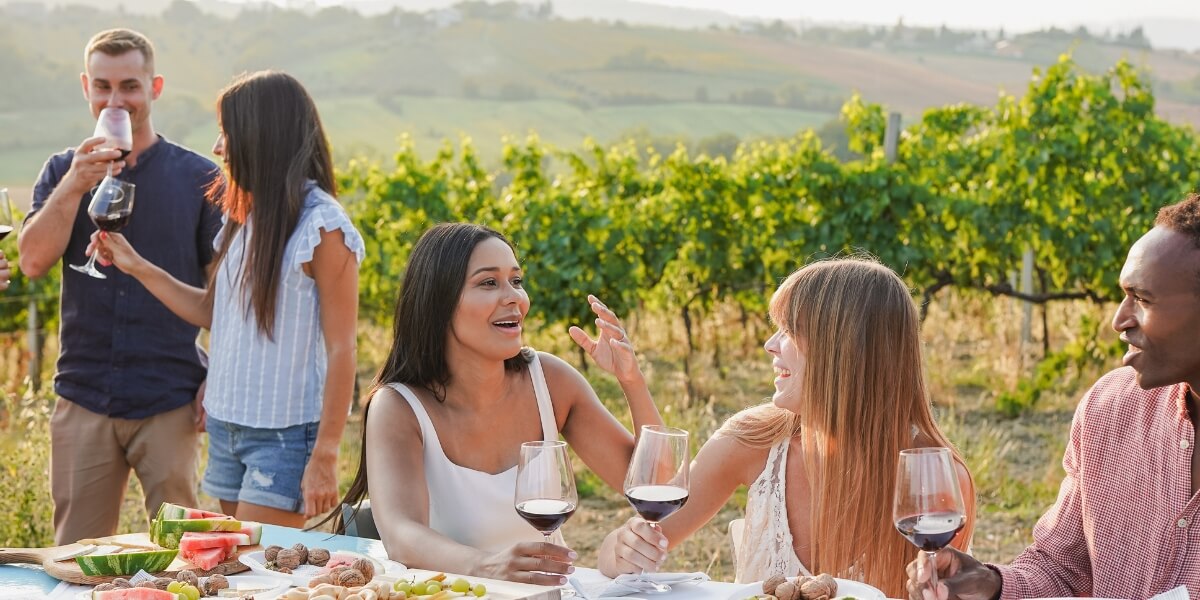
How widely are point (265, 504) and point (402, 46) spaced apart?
26.2 m

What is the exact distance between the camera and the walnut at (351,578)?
217 centimetres

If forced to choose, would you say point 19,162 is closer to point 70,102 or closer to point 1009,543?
point 70,102

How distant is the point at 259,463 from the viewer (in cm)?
335

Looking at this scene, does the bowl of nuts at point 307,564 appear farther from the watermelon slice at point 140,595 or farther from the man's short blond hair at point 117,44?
the man's short blond hair at point 117,44

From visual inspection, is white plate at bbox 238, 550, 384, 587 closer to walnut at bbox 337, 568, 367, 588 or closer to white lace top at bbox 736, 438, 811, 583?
walnut at bbox 337, 568, 367, 588

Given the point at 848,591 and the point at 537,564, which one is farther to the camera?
the point at 537,564

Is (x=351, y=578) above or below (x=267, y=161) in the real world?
below

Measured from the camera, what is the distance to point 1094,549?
2.45 m

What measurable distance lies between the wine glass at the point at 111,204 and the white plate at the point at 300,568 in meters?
1.29

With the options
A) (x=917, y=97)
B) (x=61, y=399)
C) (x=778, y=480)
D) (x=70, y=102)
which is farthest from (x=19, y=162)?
(x=778, y=480)

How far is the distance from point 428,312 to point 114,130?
122cm

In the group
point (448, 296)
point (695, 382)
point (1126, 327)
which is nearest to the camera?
point (1126, 327)

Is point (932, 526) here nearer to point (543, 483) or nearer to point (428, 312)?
point (543, 483)

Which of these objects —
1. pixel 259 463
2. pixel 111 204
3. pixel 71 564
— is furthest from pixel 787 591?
pixel 111 204
